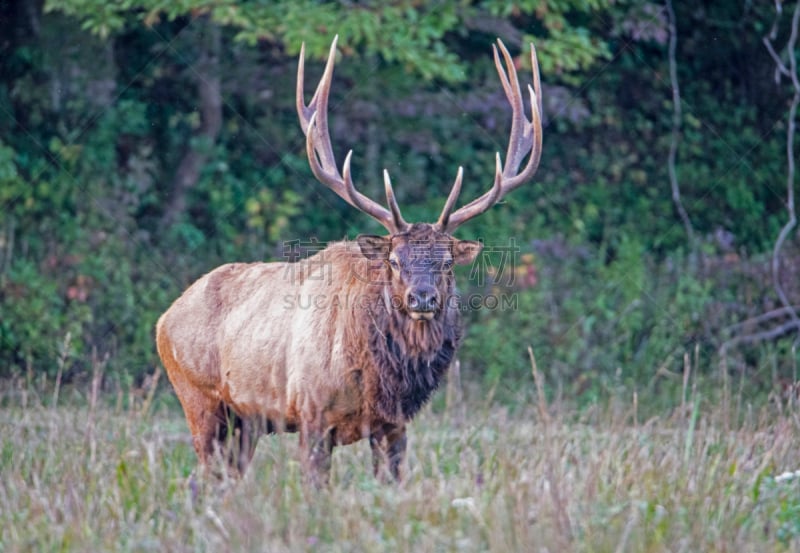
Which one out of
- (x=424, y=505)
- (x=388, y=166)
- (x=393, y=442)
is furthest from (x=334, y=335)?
(x=388, y=166)

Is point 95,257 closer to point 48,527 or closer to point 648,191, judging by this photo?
point 648,191

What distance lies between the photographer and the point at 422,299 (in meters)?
5.47

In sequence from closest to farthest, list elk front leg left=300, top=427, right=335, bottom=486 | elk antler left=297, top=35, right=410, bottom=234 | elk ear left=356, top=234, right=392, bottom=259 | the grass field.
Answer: the grass field < elk front leg left=300, top=427, right=335, bottom=486 < elk ear left=356, top=234, right=392, bottom=259 < elk antler left=297, top=35, right=410, bottom=234

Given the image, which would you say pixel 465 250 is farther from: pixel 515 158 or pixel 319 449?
pixel 319 449

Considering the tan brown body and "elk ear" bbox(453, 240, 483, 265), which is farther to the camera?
"elk ear" bbox(453, 240, 483, 265)

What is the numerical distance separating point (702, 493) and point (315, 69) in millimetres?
7081

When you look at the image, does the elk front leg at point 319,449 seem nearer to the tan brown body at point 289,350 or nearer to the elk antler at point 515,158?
the tan brown body at point 289,350

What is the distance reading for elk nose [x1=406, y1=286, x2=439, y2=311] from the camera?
547 centimetres

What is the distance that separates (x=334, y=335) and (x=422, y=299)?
54 cm

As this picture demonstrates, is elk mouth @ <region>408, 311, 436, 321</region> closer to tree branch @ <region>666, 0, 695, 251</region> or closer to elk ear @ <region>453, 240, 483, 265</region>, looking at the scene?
elk ear @ <region>453, 240, 483, 265</region>

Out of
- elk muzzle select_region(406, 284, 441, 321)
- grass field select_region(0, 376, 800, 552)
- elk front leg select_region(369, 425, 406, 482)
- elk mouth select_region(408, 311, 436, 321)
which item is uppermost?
elk muzzle select_region(406, 284, 441, 321)

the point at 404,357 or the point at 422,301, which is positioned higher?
the point at 422,301

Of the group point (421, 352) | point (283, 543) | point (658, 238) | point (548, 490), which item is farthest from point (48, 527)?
point (658, 238)

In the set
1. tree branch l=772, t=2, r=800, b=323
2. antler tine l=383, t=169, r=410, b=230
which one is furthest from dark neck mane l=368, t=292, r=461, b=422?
tree branch l=772, t=2, r=800, b=323
